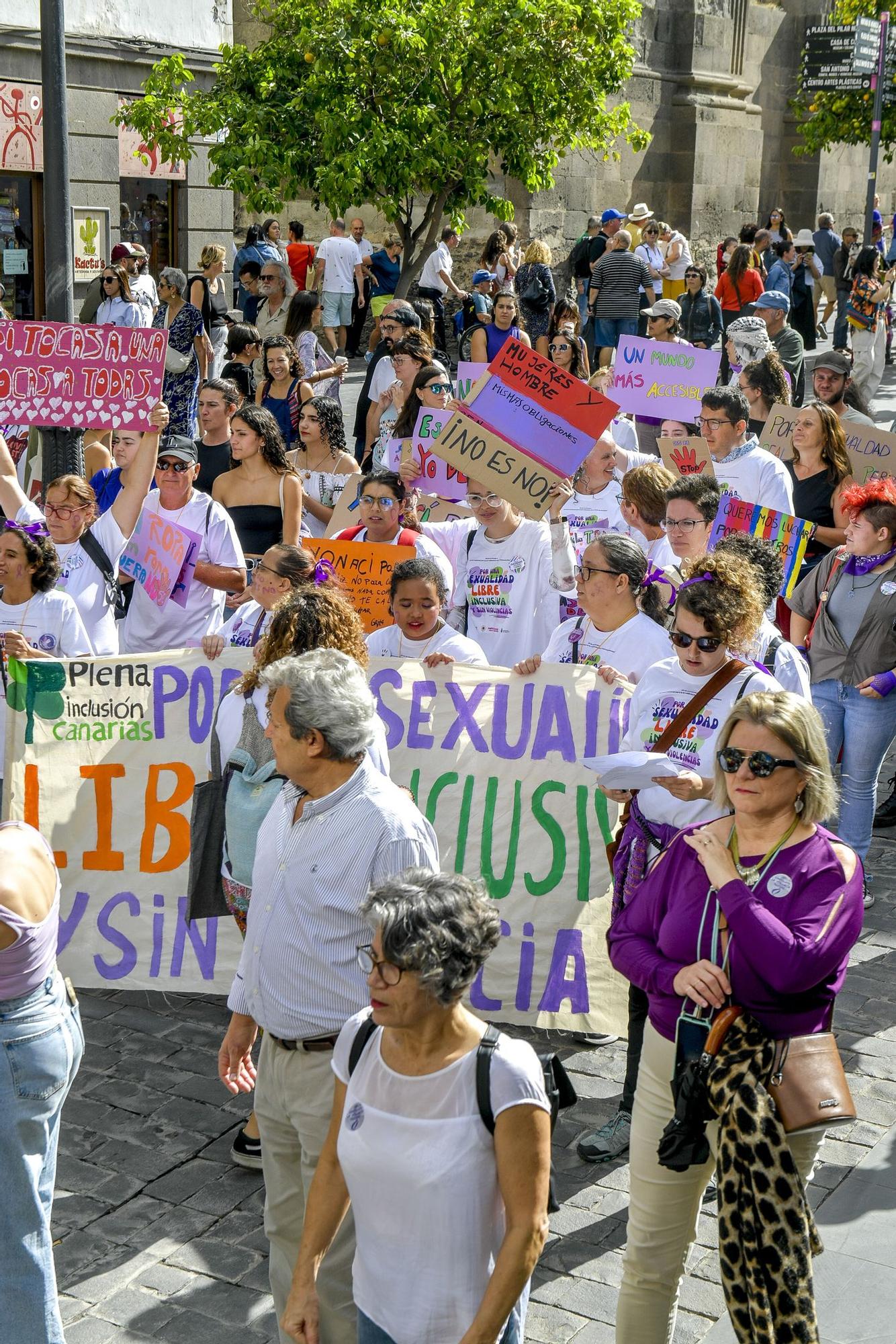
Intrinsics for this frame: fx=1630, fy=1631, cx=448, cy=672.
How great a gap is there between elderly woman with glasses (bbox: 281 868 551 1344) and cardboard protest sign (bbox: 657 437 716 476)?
5343mm

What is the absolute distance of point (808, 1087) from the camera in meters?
3.45

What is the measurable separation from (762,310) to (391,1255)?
1059 cm

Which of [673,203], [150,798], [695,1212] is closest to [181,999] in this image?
[150,798]

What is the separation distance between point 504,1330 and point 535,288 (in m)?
15.1

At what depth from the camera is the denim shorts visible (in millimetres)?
19844

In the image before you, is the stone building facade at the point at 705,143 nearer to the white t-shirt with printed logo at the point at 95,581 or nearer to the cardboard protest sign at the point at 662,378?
the cardboard protest sign at the point at 662,378

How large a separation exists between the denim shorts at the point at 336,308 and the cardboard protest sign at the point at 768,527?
13.1 meters

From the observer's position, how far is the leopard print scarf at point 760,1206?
343 cm

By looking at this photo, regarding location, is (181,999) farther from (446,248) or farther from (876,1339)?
(446,248)

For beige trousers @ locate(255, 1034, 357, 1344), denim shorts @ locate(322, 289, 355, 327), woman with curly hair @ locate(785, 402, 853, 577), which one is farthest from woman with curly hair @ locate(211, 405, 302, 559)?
denim shorts @ locate(322, 289, 355, 327)

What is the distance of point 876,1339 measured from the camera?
4168 mm

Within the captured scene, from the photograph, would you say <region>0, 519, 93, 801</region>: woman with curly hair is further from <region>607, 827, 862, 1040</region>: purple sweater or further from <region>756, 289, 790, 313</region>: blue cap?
<region>756, 289, 790, 313</region>: blue cap

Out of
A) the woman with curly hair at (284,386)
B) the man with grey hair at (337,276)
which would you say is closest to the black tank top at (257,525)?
the woman with curly hair at (284,386)

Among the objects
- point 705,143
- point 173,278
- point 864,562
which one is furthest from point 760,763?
point 705,143
